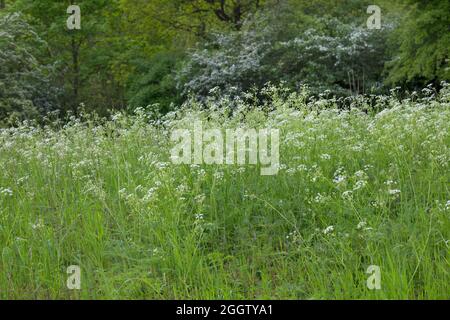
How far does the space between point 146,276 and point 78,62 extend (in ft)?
57.0

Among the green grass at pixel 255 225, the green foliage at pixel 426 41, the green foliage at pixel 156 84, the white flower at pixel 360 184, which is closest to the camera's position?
the green grass at pixel 255 225

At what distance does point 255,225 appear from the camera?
513 centimetres

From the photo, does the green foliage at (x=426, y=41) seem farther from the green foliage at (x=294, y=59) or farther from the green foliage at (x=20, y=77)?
the green foliage at (x=20, y=77)

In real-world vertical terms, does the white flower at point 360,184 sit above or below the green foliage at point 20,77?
below

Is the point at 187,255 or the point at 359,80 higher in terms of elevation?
the point at 359,80

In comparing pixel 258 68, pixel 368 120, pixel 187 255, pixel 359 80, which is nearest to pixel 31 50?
pixel 258 68

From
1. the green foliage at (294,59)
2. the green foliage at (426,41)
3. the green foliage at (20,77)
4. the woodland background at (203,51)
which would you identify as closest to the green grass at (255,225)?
the woodland background at (203,51)

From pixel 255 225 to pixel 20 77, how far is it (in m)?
13.4

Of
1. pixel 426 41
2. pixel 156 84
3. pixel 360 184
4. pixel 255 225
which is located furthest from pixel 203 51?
pixel 360 184

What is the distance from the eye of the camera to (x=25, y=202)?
579 centimetres

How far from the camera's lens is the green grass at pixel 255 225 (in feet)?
13.8

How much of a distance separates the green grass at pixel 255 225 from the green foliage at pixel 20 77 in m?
8.96

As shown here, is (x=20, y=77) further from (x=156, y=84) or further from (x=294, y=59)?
(x=294, y=59)
